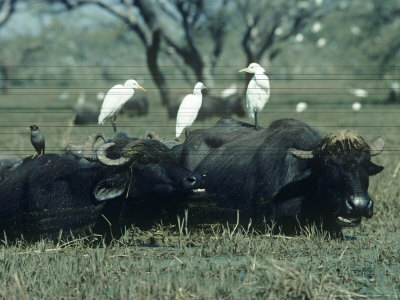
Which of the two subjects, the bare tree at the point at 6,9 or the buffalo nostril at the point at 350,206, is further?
the bare tree at the point at 6,9

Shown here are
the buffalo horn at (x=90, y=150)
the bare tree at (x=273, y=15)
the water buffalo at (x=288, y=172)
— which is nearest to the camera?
the water buffalo at (x=288, y=172)

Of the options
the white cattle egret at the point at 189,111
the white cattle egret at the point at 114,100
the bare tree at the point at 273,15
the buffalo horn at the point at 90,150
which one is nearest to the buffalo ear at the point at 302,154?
the buffalo horn at the point at 90,150

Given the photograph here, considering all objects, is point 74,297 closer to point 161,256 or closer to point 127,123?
point 161,256

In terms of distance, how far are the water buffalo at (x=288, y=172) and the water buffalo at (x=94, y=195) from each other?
2.67 ft

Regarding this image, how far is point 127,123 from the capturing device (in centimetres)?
1906

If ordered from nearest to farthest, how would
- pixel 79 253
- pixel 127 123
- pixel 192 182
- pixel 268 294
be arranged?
pixel 268 294 → pixel 79 253 → pixel 192 182 → pixel 127 123

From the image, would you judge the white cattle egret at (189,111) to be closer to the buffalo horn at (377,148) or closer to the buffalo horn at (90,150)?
the buffalo horn at (90,150)

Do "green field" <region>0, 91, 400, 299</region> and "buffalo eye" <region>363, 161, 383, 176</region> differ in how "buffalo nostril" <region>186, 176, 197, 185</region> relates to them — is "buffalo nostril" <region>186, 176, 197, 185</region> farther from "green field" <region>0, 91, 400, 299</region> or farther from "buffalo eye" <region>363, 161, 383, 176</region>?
"buffalo eye" <region>363, 161, 383, 176</region>

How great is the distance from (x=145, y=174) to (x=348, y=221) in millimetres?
1760

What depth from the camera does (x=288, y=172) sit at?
6.75 m

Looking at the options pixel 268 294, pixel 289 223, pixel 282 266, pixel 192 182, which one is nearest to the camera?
pixel 268 294

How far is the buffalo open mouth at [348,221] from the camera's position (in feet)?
19.9

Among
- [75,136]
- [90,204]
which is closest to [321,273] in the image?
[90,204]

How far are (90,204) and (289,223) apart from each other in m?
1.77
